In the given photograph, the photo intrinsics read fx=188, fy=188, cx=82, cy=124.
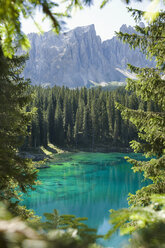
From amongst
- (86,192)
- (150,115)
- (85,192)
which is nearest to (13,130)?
(150,115)

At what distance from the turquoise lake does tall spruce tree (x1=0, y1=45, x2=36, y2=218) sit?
22.2 feet

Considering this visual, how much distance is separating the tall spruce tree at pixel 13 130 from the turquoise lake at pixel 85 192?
6.78 m

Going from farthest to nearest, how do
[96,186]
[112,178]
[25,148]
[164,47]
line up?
1. [25,148]
2. [112,178]
3. [96,186]
4. [164,47]

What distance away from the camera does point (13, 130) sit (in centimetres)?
726

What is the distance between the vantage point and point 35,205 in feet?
57.2

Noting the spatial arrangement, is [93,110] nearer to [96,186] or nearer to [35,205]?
[96,186]

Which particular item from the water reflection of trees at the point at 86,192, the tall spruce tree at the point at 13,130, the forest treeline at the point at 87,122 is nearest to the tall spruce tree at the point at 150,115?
the tall spruce tree at the point at 13,130

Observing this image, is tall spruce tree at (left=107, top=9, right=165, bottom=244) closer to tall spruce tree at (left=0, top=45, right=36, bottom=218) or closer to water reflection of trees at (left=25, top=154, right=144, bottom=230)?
tall spruce tree at (left=0, top=45, right=36, bottom=218)

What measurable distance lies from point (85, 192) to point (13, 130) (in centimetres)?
1639

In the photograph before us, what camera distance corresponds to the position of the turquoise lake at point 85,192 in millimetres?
17094

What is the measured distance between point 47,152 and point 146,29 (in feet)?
143

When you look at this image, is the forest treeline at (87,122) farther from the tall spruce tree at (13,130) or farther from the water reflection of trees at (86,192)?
the tall spruce tree at (13,130)

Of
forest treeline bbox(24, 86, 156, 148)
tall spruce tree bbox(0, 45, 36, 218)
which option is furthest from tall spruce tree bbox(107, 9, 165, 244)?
forest treeline bbox(24, 86, 156, 148)

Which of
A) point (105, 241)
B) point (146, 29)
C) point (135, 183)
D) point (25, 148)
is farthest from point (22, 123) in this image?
point (25, 148)
